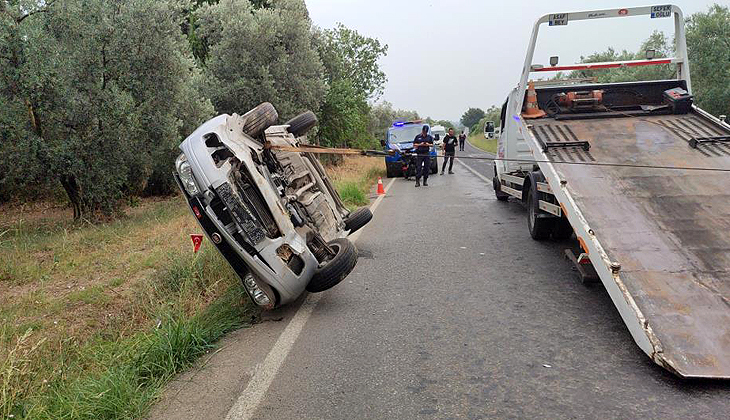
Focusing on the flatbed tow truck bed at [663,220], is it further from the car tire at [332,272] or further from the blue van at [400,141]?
the blue van at [400,141]

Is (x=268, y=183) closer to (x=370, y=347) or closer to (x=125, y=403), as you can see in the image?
(x=370, y=347)

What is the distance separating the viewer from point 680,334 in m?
3.82

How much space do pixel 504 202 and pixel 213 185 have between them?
9.12m

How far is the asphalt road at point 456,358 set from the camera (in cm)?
346

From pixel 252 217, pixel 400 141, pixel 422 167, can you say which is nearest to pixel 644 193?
pixel 252 217

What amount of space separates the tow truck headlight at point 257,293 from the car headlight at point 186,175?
3.10 feet

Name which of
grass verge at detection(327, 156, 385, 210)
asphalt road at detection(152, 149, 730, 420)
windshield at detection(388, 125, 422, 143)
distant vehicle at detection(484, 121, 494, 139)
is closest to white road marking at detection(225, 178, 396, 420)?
asphalt road at detection(152, 149, 730, 420)

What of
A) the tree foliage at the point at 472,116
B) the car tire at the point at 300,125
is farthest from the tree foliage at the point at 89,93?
the tree foliage at the point at 472,116

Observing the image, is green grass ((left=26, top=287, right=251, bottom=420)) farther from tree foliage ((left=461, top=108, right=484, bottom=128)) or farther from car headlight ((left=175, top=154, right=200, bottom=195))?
tree foliage ((left=461, top=108, right=484, bottom=128))

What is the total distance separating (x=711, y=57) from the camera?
31.0 meters

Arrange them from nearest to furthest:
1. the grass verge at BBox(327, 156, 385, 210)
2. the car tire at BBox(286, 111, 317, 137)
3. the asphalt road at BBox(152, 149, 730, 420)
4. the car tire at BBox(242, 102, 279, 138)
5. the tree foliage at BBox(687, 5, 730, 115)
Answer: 1. the asphalt road at BBox(152, 149, 730, 420)
2. the car tire at BBox(242, 102, 279, 138)
3. the car tire at BBox(286, 111, 317, 137)
4. the grass verge at BBox(327, 156, 385, 210)
5. the tree foliage at BBox(687, 5, 730, 115)

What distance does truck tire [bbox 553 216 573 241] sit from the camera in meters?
7.99

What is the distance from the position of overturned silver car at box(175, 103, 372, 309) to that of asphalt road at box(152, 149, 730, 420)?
0.46m

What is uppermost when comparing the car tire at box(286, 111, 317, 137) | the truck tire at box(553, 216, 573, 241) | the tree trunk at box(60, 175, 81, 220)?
the car tire at box(286, 111, 317, 137)
